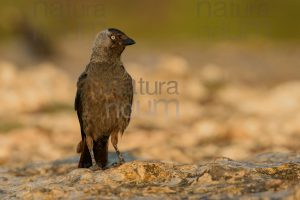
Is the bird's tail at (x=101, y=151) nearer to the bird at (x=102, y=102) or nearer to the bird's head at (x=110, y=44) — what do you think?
the bird at (x=102, y=102)

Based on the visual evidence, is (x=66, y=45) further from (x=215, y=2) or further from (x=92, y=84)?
(x=92, y=84)

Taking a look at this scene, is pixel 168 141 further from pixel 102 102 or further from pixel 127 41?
pixel 102 102

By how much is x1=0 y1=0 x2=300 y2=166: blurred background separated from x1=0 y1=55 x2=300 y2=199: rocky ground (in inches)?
1.2

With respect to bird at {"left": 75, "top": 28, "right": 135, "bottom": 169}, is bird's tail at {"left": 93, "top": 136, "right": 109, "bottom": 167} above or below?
below

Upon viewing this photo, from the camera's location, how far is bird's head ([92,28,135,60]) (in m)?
8.25

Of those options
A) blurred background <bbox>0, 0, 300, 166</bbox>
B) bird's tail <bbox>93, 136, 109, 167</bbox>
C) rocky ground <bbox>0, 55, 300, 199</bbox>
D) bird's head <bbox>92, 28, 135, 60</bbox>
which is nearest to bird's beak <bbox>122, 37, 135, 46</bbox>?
bird's head <bbox>92, 28, 135, 60</bbox>

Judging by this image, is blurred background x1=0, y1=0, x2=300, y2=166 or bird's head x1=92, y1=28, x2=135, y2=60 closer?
bird's head x1=92, y1=28, x2=135, y2=60

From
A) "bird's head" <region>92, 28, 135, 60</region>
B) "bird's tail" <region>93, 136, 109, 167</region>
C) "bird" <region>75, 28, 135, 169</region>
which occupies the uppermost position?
"bird's head" <region>92, 28, 135, 60</region>

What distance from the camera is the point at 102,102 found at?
7820mm

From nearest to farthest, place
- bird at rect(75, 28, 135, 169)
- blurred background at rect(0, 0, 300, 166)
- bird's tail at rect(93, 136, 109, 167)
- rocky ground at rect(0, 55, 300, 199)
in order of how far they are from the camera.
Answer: rocky ground at rect(0, 55, 300, 199)
bird at rect(75, 28, 135, 169)
bird's tail at rect(93, 136, 109, 167)
blurred background at rect(0, 0, 300, 166)

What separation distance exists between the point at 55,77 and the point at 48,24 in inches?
679

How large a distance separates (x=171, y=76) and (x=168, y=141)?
17.5 feet

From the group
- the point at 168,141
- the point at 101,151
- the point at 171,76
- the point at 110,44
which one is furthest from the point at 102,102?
the point at 171,76

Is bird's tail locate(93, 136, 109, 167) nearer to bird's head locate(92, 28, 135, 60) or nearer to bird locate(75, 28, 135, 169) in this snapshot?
bird locate(75, 28, 135, 169)
